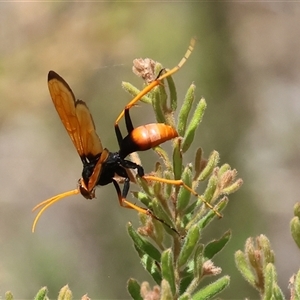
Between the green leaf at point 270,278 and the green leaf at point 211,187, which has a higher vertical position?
the green leaf at point 211,187

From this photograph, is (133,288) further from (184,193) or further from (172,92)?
(172,92)

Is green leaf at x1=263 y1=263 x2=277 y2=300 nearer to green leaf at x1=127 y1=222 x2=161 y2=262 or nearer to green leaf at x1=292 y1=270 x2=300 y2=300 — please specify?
green leaf at x1=292 y1=270 x2=300 y2=300

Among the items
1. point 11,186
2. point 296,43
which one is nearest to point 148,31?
point 296,43

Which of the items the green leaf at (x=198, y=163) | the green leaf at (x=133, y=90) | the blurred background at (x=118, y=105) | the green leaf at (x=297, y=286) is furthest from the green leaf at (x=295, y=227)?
the blurred background at (x=118, y=105)

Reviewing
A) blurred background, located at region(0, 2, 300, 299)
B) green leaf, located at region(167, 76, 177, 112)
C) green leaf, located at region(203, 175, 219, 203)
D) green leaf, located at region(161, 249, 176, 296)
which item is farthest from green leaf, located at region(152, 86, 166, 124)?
blurred background, located at region(0, 2, 300, 299)

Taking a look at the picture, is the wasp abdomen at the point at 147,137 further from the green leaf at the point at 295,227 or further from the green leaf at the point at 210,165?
the green leaf at the point at 295,227

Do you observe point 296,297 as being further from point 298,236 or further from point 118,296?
point 118,296
